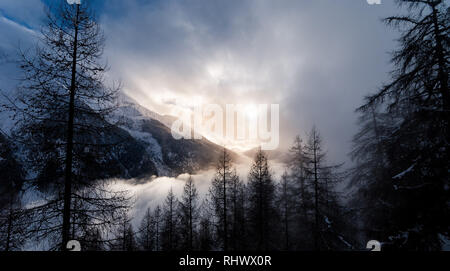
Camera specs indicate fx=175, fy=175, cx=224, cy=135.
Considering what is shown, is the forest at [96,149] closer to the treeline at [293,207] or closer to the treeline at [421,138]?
the treeline at [421,138]

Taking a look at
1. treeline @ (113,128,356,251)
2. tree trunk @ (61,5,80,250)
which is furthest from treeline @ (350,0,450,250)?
tree trunk @ (61,5,80,250)

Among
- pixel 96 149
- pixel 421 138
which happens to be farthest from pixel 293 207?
pixel 96 149

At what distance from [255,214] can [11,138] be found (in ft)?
51.7

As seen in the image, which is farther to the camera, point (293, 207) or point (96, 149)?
point (293, 207)

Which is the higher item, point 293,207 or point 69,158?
point 69,158

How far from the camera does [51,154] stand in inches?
206

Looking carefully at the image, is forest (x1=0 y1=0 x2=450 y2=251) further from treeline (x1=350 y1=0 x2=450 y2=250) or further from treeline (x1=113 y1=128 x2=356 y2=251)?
treeline (x1=113 y1=128 x2=356 y2=251)

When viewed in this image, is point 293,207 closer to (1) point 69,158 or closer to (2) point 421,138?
(2) point 421,138

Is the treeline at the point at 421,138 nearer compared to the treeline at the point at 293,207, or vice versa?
the treeline at the point at 421,138

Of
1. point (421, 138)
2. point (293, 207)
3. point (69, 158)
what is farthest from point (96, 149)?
point (293, 207)

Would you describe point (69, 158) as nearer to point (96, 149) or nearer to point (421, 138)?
point (96, 149)

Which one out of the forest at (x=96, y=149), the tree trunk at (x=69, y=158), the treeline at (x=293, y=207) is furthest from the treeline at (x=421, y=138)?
the tree trunk at (x=69, y=158)
